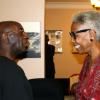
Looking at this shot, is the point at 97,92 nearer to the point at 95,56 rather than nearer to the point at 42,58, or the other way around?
the point at 95,56

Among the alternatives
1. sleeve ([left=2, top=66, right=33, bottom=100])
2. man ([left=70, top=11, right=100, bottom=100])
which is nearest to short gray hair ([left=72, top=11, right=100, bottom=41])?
man ([left=70, top=11, right=100, bottom=100])

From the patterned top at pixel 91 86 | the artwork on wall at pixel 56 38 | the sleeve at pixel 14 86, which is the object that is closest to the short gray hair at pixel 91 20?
the patterned top at pixel 91 86

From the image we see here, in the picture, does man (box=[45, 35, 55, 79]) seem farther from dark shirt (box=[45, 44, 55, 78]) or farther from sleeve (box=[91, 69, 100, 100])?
sleeve (box=[91, 69, 100, 100])

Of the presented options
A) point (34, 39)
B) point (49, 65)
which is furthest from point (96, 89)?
point (49, 65)

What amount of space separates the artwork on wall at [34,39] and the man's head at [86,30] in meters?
1.58

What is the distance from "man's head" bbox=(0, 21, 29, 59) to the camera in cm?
161

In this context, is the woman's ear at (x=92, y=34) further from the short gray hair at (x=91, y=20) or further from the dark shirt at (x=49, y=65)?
the dark shirt at (x=49, y=65)

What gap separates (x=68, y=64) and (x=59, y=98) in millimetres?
4850

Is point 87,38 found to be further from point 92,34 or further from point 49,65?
point 49,65

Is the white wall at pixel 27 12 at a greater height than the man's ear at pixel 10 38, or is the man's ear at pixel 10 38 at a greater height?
the white wall at pixel 27 12

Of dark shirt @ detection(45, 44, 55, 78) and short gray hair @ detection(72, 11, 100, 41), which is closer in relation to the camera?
short gray hair @ detection(72, 11, 100, 41)

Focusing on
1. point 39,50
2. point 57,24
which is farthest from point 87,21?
A: point 57,24

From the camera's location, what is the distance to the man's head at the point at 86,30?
1730 millimetres

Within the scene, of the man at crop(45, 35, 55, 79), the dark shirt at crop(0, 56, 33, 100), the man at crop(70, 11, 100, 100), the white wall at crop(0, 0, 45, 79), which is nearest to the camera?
the dark shirt at crop(0, 56, 33, 100)
